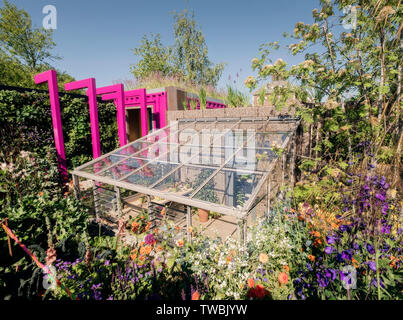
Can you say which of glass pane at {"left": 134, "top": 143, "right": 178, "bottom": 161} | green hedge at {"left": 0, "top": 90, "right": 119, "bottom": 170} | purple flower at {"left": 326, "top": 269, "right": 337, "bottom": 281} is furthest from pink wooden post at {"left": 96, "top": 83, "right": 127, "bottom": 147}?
purple flower at {"left": 326, "top": 269, "right": 337, "bottom": 281}

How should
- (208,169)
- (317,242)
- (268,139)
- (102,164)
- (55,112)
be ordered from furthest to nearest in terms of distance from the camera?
(55,112) → (102,164) → (268,139) → (208,169) → (317,242)

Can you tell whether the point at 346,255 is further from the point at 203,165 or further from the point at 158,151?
the point at 158,151

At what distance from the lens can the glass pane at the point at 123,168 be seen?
4293 millimetres

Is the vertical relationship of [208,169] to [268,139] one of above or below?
below

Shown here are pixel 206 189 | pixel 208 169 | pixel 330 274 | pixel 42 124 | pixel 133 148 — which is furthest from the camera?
pixel 42 124

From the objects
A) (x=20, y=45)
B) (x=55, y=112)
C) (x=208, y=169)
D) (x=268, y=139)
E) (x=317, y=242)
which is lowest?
(x=317, y=242)

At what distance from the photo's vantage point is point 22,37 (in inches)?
743

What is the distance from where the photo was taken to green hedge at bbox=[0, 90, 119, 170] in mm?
5336

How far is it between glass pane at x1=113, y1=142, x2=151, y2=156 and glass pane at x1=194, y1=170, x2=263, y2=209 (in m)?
2.61

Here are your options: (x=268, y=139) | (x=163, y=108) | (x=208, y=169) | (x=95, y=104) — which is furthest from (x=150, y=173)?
(x=163, y=108)

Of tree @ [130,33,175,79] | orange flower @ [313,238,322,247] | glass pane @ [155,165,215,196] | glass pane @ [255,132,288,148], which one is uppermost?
tree @ [130,33,175,79]

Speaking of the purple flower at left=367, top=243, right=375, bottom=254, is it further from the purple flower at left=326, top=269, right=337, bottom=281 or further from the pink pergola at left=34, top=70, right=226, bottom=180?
the pink pergola at left=34, top=70, right=226, bottom=180

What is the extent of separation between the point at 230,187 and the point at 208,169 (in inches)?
22.4
